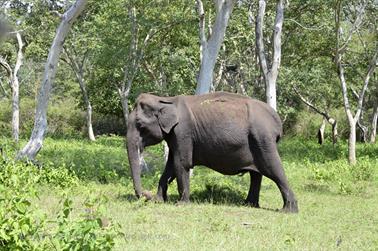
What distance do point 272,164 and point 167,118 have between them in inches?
75.5

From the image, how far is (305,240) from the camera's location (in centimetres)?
761

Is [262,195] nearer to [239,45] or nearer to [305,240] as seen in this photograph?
[305,240]

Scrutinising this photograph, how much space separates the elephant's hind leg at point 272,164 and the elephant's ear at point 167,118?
139cm

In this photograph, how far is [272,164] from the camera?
33.4 feet

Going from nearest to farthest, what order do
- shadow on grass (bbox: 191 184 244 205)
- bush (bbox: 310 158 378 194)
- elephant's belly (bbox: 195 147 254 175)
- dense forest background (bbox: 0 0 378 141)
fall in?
elephant's belly (bbox: 195 147 254 175) → shadow on grass (bbox: 191 184 244 205) → bush (bbox: 310 158 378 194) → dense forest background (bbox: 0 0 378 141)

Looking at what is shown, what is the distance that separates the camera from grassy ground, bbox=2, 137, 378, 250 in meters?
7.23

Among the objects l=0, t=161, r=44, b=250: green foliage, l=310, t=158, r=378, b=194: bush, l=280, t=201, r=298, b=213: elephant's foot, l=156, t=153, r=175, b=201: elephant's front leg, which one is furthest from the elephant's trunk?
l=0, t=161, r=44, b=250: green foliage

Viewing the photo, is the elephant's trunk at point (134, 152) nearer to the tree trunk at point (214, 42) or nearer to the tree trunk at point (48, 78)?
the tree trunk at point (214, 42)

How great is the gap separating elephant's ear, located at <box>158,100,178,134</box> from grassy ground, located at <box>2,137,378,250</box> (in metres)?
1.29

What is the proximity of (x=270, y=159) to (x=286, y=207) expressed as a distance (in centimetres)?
84

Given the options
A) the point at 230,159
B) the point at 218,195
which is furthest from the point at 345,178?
the point at 230,159

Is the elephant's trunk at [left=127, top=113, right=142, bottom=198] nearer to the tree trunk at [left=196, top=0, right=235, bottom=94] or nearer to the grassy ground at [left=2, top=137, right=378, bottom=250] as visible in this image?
the grassy ground at [left=2, top=137, right=378, bottom=250]

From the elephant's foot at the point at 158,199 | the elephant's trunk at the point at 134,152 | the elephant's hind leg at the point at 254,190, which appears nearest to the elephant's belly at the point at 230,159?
the elephant's hind leg at the point at 254,190

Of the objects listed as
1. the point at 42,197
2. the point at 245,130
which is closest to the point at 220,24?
the point at 245,130
